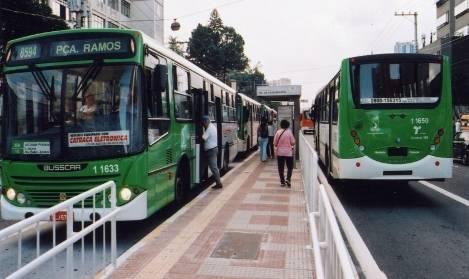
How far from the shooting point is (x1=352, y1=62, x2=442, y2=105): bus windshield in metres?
10.5

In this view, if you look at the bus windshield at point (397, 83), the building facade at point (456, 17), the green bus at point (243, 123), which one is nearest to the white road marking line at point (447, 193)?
the bus windshield at point (397, 83)

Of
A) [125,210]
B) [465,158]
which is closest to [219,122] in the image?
[125,210]

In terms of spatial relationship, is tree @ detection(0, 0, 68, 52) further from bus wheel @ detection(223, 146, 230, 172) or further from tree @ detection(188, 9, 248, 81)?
tree @ detection(188, 9, 248, 81)

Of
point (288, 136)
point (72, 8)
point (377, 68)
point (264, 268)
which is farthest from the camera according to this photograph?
point (72, 8)

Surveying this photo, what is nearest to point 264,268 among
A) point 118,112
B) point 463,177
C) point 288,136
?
point 118,112

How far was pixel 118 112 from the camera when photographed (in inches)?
280

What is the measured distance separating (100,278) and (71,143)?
7.87 feet

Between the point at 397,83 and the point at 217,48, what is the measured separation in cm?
6807

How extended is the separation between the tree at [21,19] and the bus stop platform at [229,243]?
15.8m

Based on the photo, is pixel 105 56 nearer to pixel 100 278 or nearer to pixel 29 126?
pixel 29 126

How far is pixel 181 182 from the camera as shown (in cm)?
998

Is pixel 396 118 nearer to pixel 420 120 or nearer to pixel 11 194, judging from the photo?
pixel 420 120

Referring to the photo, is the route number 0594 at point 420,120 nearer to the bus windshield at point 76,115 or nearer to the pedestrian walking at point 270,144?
the bus windshield at point 76,115

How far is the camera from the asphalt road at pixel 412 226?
20.6 ft
